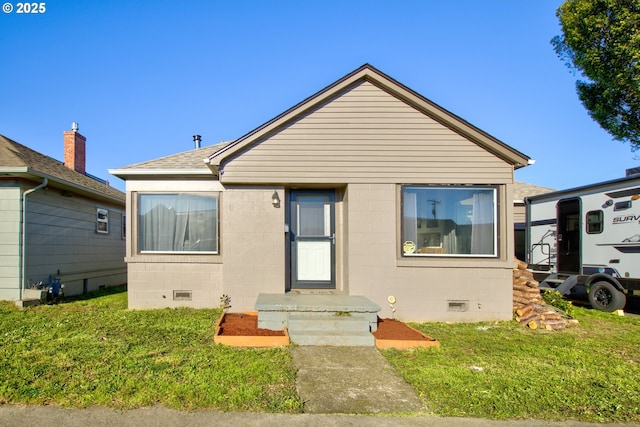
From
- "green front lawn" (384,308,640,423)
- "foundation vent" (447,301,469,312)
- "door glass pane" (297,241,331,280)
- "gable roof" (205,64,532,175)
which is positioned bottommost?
"green front lawn" (384,308,640,423)

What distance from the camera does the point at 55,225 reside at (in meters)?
10.2

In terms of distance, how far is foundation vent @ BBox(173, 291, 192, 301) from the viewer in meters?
8.62

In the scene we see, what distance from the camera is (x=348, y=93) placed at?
809 centimetres

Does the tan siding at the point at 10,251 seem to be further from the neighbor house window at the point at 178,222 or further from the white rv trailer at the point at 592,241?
the white rv trailer at the point at 592,241

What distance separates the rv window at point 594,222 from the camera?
31.3 feet

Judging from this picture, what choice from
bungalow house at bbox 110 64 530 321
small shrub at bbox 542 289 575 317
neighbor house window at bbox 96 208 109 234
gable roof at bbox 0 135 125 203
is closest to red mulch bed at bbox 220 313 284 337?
bungalow house at bbox 110 64 530 321

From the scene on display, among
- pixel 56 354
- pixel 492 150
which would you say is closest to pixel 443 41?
pixel 492 150

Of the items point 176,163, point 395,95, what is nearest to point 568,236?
point 395,95

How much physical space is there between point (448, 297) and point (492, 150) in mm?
3045

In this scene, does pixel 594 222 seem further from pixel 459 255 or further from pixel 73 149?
pixel 73 149

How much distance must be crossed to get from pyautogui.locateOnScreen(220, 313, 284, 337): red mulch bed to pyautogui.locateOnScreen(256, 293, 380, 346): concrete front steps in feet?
0.64

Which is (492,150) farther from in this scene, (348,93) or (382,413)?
(382,413)

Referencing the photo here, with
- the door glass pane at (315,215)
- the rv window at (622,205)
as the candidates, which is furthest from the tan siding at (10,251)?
the rv window at (622,205)

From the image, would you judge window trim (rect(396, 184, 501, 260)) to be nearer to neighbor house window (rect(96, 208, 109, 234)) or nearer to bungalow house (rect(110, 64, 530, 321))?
bungalow house (rect(110, 64, 530, 321))
